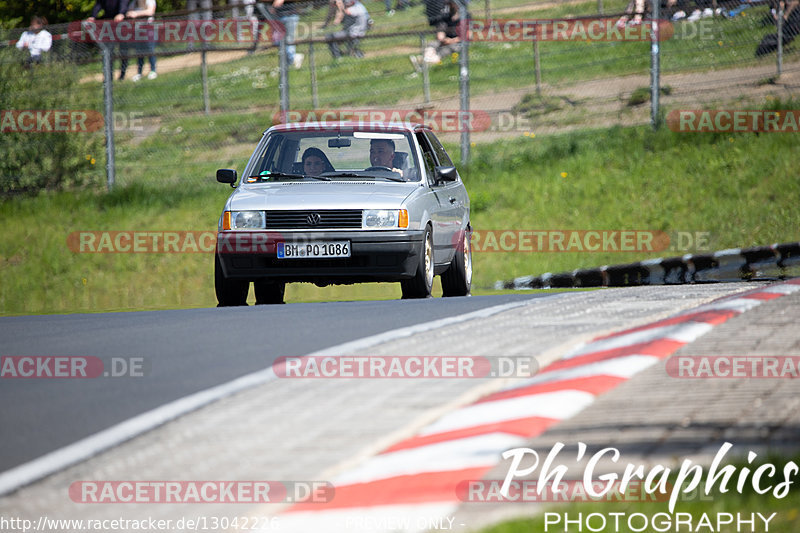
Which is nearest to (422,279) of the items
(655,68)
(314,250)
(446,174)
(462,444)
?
(314,250)

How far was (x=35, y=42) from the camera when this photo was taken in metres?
20.9

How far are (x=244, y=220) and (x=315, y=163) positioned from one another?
1.27 meters

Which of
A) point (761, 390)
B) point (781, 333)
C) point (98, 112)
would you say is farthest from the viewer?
point (98, 112)

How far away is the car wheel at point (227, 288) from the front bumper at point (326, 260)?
0.19 m

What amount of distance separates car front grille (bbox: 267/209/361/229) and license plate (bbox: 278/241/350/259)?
16cm

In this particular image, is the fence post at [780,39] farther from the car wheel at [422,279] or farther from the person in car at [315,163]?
the car wheel at [422,279]

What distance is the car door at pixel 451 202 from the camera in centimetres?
1212

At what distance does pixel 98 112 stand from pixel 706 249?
11324 millimetres

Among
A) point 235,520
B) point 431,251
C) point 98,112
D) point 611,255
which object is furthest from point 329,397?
point 98,112

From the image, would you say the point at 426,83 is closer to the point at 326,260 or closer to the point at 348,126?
the point at 348,126

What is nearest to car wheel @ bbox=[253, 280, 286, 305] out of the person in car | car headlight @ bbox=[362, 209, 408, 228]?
the person in car

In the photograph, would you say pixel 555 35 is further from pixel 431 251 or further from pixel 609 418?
pixel 609 418

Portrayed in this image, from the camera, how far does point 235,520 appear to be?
3.78 metres

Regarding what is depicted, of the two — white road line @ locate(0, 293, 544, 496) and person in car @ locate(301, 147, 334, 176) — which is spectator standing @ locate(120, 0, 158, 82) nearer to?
person in car @ locate(301, 147, 334, 176)
